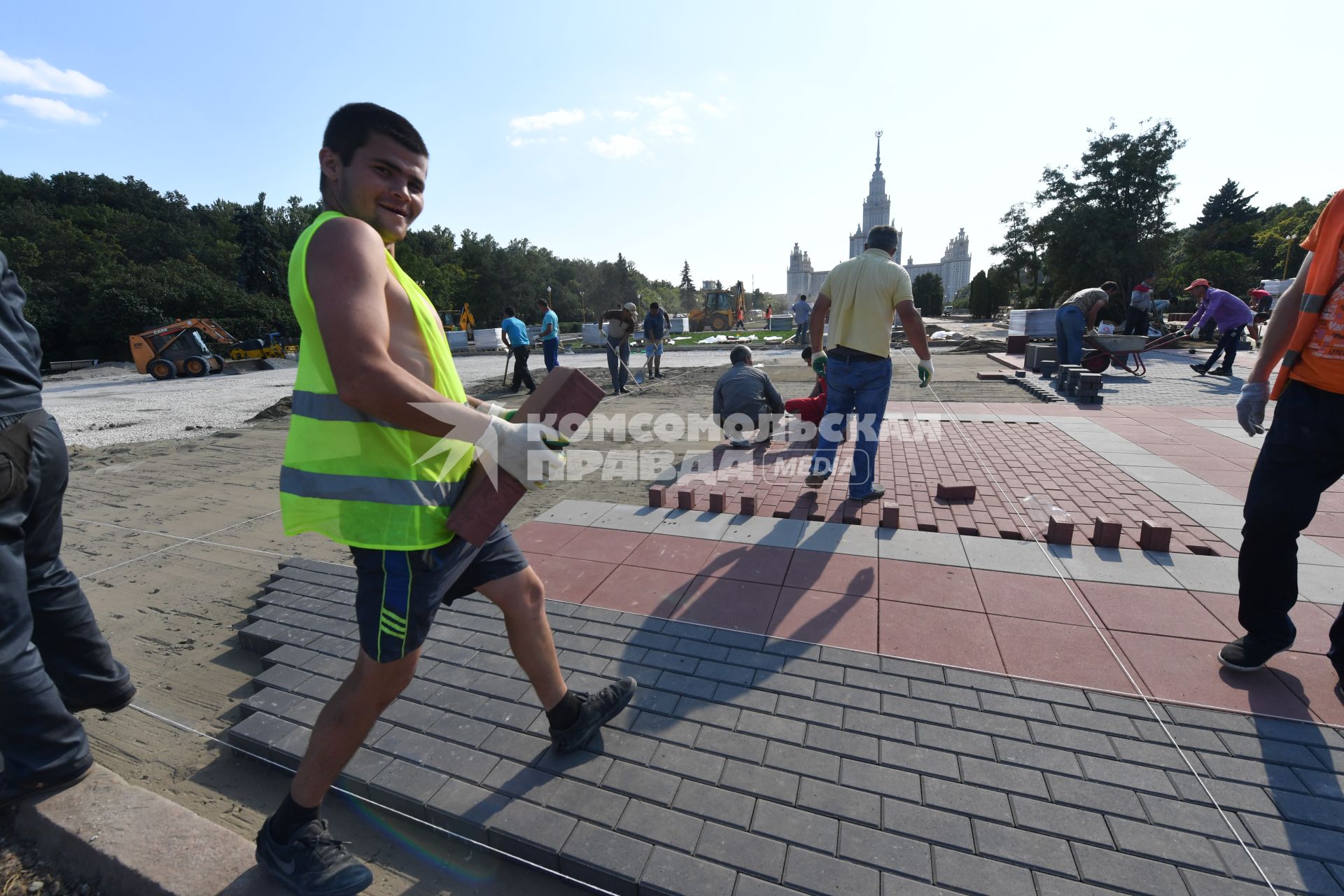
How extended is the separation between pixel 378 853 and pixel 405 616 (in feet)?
2.69

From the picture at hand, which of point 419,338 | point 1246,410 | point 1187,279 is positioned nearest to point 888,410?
point 1246,410

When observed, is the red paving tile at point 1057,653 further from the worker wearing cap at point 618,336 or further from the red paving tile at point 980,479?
the worker wearing cap at point 618,336

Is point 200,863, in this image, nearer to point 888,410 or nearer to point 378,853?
point 378,853

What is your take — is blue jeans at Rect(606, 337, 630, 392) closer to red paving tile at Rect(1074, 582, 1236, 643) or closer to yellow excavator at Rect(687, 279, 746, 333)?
red paving tile at Rect(1074, 582, 1236, 643)

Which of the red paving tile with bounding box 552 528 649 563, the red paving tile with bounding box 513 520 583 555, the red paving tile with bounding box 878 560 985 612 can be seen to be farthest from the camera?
the red paving tile with bounding box 513 520 583 555

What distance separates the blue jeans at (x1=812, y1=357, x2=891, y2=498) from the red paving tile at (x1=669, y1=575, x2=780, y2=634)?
155 centimetres

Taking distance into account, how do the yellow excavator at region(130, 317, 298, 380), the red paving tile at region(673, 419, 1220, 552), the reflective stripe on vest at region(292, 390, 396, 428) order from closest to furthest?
1. the reflective stripe on vest at region(292, 390, 396, 428)
2. the red paving tile at region(673, 419, 1220, 552)
3. the yellow excavator at region(130, 317, 298, 380)

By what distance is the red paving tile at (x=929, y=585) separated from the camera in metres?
2.91

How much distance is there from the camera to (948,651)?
8.18ft

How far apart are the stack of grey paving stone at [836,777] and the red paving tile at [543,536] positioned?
4.11ft

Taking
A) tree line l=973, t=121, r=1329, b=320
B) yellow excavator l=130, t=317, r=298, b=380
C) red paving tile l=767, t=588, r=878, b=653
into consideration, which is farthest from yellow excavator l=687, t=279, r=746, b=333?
red paving tile l=767, t=588, r=878, b=653

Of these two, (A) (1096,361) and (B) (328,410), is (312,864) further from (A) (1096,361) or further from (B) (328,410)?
(A) (1096,361)

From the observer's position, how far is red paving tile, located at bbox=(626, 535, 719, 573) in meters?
3.44

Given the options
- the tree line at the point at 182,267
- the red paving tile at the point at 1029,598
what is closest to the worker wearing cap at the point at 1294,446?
the red paving tile at the point at 1029,598
